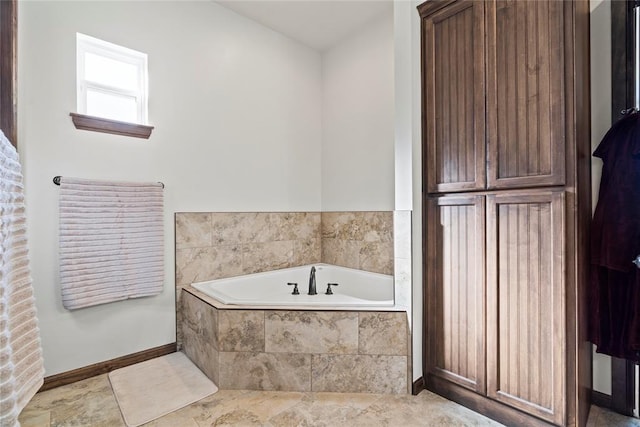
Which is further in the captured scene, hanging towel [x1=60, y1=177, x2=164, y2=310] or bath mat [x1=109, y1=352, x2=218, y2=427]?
hanging towel [x1=60, y1=177, x2=164, y2=310]

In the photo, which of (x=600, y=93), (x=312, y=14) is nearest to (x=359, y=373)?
(x=600, y=93)

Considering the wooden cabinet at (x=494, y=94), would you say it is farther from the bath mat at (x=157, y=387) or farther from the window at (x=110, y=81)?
the window at (x=110, y=81)

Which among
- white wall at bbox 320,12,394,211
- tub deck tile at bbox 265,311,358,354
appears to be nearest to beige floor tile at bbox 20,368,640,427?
tub deck tile at bbox 265,311,358,354

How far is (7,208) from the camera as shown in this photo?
1.31 metres

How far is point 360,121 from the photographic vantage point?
3211 mm

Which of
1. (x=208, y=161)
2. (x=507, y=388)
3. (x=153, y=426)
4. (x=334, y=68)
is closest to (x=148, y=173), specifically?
(x=208, y=161)

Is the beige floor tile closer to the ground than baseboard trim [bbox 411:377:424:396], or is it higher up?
closer to the ground

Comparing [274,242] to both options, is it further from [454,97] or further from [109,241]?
[454,97]

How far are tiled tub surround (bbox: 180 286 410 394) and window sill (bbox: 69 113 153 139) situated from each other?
140 centimetres

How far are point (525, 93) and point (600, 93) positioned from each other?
0.55 meters

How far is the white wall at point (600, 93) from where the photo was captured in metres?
1.78

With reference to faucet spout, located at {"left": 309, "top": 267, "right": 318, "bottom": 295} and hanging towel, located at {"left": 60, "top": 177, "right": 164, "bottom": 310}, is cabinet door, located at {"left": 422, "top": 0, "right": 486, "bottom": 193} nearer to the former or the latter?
faucet spout, located at {"left": 309, "top": 267, "right": 318, "bottom": 295}

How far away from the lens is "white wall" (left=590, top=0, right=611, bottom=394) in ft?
5.84

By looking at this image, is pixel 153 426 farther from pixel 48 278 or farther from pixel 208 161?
pixel 208 161
